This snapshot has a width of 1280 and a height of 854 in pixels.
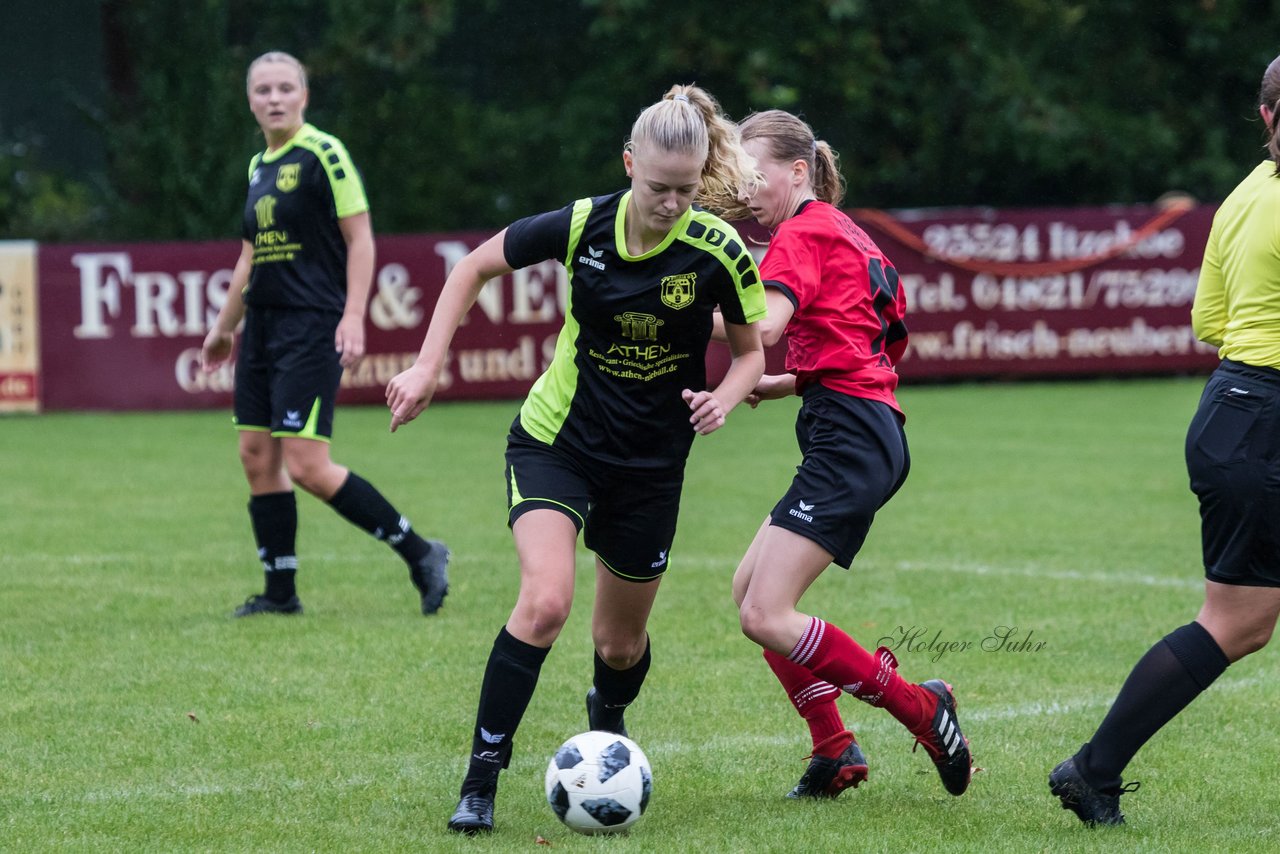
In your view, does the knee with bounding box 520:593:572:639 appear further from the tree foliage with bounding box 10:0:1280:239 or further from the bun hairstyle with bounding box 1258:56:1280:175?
the tree foliage with bounding box 10:0:1280:239

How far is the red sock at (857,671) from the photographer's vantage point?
4527 millimetres

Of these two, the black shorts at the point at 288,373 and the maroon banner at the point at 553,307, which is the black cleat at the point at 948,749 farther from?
the maroon banner at the point at 553,307

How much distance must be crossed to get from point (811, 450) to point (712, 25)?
18905mm

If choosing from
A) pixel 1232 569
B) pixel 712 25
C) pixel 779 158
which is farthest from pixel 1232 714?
pixel 712 25

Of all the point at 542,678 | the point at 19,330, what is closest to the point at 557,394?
the point at 542,678

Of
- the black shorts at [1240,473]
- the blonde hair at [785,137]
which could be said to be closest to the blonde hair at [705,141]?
the blonde hair at [785,137]

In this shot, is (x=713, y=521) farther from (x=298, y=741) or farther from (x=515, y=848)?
(x=515, y=848)

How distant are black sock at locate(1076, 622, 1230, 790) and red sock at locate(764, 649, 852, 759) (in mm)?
734

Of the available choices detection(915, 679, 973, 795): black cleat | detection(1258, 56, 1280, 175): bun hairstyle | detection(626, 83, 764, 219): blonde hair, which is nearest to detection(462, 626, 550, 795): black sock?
detection(915, 679, 973, 795): black cleat

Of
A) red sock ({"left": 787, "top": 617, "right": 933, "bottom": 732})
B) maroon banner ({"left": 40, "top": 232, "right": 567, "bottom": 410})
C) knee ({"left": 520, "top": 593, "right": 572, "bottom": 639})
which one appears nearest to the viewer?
knee ({"left": 520, "top": 593, "right": 572, "bottom": 639})

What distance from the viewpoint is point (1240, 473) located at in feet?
13.3

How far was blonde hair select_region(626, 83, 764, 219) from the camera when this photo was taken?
164 inches

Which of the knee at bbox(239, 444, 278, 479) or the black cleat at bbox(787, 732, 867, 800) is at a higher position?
the knee at bbox(239, 444, 278, 479)

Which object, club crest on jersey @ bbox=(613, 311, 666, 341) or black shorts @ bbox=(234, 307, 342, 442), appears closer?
club crest on jersey @ bbox=(613, 311, 666, 341)
